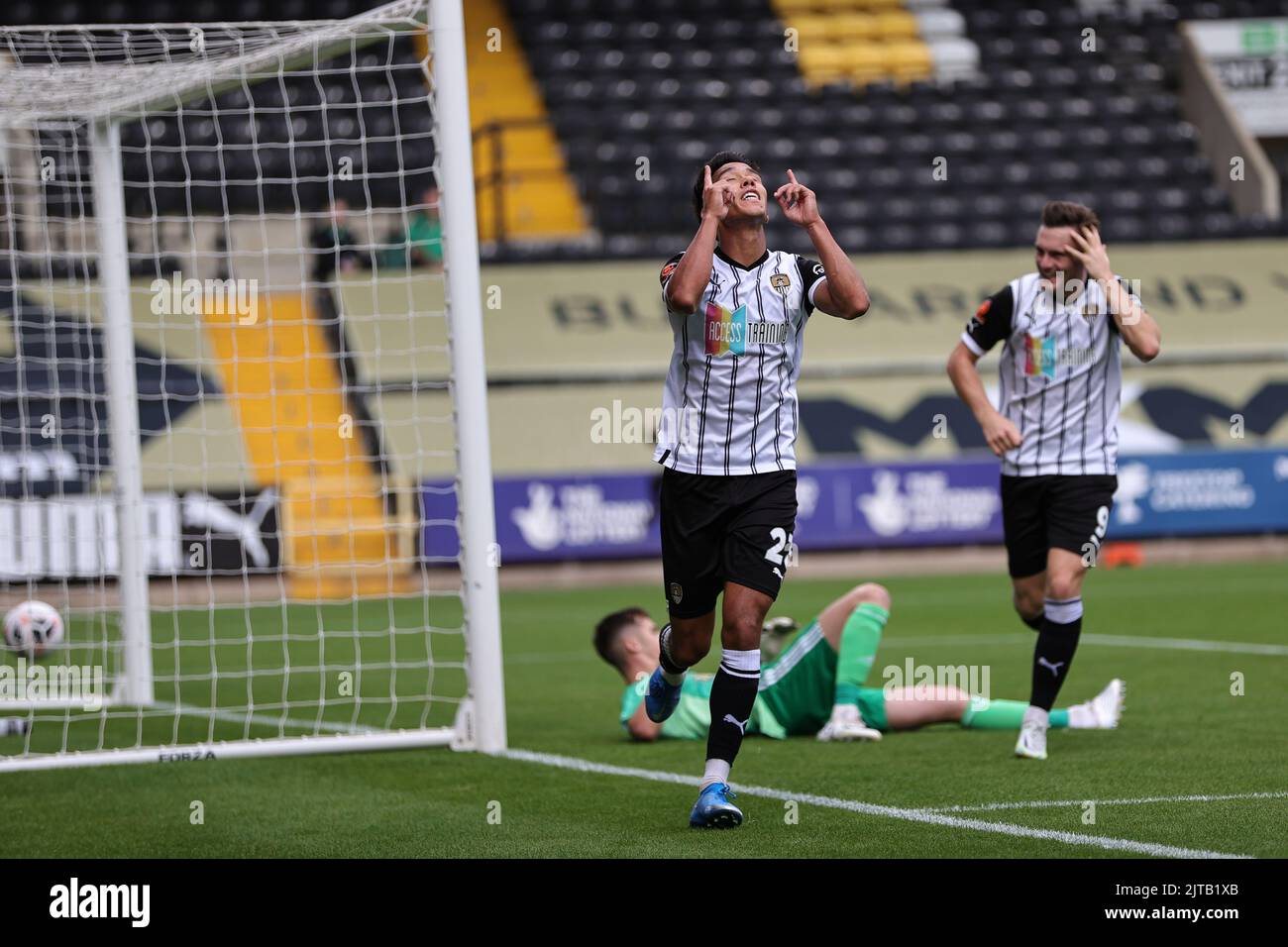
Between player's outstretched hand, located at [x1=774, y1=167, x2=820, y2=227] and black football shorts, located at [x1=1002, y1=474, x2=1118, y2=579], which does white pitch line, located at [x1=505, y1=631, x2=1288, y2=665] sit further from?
player's outstretched hand, located at [x1=774, y1=167, x2=820, y2=227]

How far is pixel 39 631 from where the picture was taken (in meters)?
9.16

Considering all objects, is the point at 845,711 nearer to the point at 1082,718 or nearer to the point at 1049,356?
the point at 1082,718

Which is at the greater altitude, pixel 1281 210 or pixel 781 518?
pixel 1281 210

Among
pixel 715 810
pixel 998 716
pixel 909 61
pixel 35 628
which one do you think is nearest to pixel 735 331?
pixel 715 810

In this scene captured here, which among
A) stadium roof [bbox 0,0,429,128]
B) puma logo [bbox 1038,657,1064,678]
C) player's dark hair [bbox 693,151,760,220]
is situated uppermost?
stadium roof [bbox 0,0,429,128]

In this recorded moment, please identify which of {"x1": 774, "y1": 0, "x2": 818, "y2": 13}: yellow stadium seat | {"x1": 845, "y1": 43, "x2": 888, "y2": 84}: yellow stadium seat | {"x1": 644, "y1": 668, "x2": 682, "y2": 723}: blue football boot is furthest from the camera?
{"x1": 774, "y1": 0, "x2": 818, "y2": 13}: yellow stadium seat

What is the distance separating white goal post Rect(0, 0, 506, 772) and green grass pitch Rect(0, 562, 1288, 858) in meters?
0.23

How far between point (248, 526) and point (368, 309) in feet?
13.8

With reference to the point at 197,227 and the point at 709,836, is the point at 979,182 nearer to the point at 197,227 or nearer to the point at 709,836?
the point at 197,227

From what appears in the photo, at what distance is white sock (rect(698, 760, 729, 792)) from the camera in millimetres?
5492

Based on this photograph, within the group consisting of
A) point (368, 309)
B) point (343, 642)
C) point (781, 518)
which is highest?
point (368, 309)

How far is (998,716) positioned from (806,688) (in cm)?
86

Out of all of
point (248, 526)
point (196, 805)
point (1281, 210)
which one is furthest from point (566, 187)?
point (196, 805)

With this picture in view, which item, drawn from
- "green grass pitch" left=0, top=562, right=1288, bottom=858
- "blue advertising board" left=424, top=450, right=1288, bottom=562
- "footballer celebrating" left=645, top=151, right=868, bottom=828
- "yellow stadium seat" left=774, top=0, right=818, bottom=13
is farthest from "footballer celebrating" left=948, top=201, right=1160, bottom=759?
"yellow stadium seat" left=774, top=0, right=818, bottom=13
